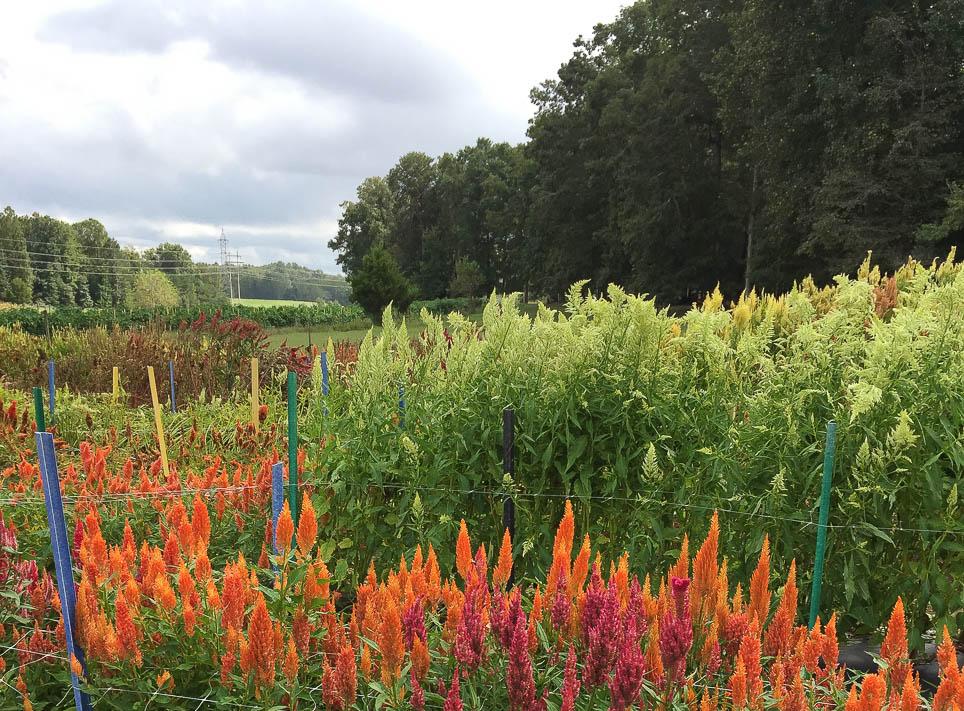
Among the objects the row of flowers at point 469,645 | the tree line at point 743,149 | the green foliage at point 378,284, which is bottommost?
the row of flowers at point 469,645

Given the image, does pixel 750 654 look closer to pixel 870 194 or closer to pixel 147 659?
pixel 147 659

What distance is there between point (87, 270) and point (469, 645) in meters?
111

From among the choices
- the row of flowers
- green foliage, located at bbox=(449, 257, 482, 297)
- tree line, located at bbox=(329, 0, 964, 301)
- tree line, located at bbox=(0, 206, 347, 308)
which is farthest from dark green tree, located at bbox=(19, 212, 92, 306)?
the row of flowers

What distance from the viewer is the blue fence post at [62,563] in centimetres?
188

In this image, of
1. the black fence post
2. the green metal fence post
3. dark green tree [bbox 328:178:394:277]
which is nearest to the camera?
the green metal fence post

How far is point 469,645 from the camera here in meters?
1.51

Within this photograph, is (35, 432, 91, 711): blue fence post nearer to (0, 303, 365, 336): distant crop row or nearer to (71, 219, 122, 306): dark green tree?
(0, 303, 365, 336): distant crop row

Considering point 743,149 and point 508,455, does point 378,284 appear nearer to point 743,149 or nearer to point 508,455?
point 743,149

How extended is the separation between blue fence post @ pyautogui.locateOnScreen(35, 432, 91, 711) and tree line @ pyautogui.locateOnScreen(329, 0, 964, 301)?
21.1 metres

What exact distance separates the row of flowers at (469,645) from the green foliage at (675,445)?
0.82 m

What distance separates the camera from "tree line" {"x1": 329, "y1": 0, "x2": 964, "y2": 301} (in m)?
20.2

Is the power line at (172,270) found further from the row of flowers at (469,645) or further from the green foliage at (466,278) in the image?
the row of flowers at (469,645)

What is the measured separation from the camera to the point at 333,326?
142 feet

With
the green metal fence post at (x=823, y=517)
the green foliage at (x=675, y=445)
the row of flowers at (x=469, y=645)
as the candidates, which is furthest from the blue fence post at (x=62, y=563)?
the green metal fence post at (x=823, y=517)
